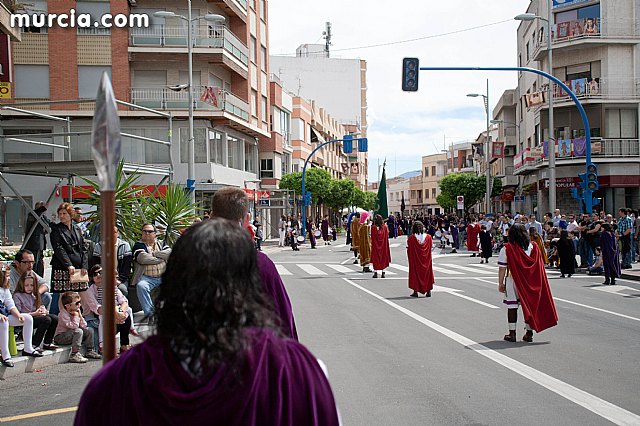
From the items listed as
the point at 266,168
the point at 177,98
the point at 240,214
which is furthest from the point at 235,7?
the point at 240,214

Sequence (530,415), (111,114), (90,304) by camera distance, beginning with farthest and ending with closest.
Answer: (90,304) → (530,415) → (111,114)

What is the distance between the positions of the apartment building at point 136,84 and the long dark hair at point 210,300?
32.7m

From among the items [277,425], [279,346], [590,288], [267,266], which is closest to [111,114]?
[279,346]

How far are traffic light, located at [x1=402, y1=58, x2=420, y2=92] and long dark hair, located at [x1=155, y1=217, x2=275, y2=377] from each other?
21324mm

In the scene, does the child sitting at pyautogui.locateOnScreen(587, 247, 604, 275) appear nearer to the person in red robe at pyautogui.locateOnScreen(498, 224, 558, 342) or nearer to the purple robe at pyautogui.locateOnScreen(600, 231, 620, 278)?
the purple robe at pyautogui.locateOnScreen(600, 231, 620, 278)

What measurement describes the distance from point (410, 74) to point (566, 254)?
713 centimetres

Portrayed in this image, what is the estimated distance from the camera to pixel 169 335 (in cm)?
211

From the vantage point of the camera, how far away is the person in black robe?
2141 cm

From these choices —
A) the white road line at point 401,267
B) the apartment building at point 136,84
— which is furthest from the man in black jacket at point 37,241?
the apartment building at point 136,84

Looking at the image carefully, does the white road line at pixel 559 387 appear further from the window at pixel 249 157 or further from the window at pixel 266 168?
the window at pixel 266 168

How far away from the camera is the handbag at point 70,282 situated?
9.62 metres

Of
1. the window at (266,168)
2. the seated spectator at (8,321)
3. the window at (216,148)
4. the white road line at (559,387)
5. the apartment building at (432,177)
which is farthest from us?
the apartment building at (432,177)

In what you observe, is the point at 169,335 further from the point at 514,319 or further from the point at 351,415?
the point at 514,319

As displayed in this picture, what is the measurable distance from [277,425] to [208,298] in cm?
40
